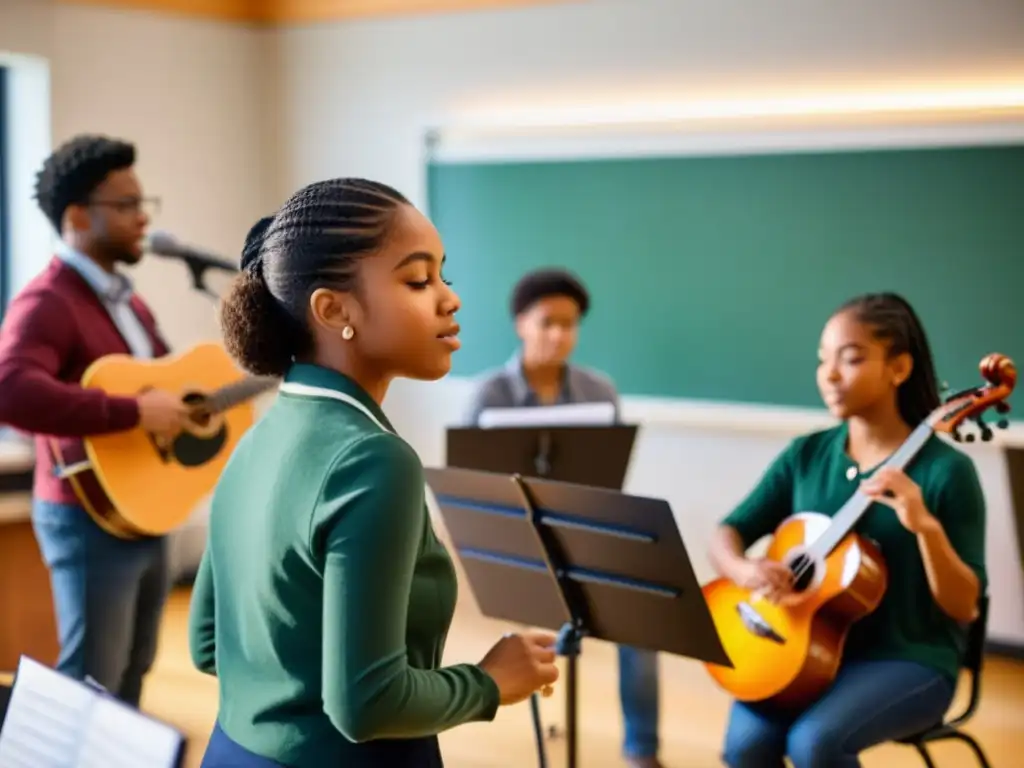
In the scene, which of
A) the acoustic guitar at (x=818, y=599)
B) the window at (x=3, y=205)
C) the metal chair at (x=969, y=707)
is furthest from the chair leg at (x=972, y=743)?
the window at (x=3, y=205)

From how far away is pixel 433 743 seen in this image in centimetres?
143

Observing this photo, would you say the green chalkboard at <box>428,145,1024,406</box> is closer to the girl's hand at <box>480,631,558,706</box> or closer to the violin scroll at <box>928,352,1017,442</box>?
the violin scroll at <box>928,352,1017,442</box>

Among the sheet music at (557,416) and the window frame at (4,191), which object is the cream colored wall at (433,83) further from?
the sheet music at (557,416)

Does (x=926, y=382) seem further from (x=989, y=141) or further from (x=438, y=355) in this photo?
(x=989, y=141)

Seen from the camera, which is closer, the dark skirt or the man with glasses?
the dark skirt

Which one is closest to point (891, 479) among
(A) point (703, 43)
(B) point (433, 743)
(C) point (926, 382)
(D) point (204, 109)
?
(C) point (926, 382)

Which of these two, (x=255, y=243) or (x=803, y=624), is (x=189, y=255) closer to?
(x=803, y=624)

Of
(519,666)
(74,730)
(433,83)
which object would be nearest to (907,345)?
(519,666)

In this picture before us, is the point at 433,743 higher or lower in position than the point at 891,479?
lower

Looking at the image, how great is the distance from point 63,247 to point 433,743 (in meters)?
1.97

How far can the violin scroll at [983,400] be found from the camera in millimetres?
2393

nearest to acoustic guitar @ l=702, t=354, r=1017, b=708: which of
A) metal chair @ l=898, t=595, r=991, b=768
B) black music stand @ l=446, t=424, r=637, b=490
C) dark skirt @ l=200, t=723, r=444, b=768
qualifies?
metal chair @ l=898, t=595, r=991, b=768

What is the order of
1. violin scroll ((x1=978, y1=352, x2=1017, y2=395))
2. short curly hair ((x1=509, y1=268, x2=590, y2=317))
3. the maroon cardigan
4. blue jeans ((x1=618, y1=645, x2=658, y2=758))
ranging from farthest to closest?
short curly hair ((x1=509, y1=268, x2=590, y2=317))
blue jeans ((x1=618, y1=645, x2=658, y2=758))
the maroon cardigan
violin scroll ((x1=978, y1=352, x2=1017, y2=395))

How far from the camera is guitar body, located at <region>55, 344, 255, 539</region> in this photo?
297cm
